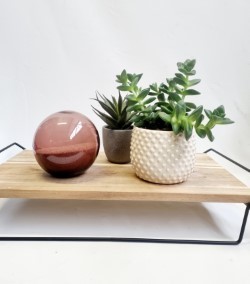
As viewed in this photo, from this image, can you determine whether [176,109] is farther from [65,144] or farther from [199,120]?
[65,144]

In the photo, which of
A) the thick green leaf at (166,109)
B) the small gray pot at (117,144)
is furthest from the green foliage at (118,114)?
the thick green leaf at (166,109)

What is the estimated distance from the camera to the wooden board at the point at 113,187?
48 centimetres

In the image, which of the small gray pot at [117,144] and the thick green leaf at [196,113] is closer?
the thick green leaf at [196,113]

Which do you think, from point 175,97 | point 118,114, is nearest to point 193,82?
point 175,97

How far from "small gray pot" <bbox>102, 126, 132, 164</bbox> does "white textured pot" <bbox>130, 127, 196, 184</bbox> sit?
10 cm

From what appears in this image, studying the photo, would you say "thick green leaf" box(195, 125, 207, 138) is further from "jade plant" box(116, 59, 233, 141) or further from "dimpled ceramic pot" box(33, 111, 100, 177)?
"dimpled ceramic pot" box(33, 111, 100, 177)

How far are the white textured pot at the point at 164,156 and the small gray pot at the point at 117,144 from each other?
103mm


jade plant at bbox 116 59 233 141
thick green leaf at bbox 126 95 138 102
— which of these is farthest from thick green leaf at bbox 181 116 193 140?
thick green leaf at bbox 126 95 138 102

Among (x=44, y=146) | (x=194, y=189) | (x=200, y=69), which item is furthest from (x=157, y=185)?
(x=200, y=69)

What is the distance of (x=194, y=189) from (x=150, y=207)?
0.15m

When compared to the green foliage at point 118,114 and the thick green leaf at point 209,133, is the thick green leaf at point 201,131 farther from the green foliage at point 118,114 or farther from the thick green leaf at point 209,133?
the green foliage at point 118,114

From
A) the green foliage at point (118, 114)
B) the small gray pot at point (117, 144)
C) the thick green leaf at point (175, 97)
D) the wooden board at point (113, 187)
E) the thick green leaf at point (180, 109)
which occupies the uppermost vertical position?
the thick green leaf at point (175, 97)

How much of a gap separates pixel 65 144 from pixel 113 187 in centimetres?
11

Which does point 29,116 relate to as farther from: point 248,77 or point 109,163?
point 248,77
